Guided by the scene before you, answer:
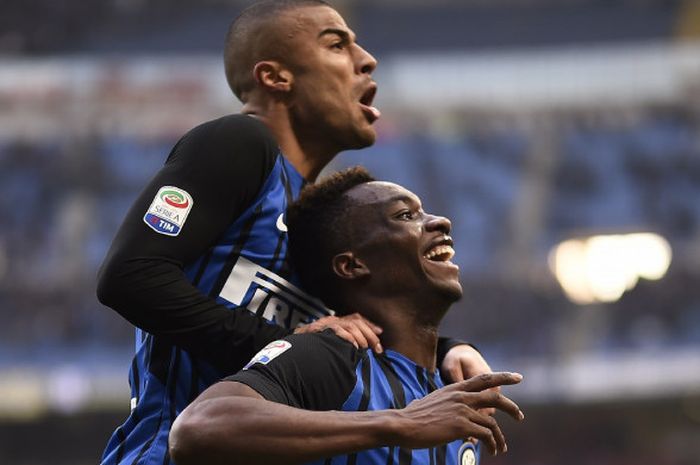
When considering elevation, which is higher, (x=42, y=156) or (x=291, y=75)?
(x=42, y=156)

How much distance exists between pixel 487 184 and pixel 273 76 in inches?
807

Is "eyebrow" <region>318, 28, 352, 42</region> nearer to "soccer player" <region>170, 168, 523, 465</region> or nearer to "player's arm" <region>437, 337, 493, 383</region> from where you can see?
"soccer player" <region>170, 168, 523, 465</region>

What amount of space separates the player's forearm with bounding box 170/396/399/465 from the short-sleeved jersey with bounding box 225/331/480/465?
10 cm

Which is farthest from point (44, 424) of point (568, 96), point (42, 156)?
point (568, 96)

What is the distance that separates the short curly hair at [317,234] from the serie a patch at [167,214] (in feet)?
1.56

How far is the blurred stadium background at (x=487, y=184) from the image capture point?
74.0ft

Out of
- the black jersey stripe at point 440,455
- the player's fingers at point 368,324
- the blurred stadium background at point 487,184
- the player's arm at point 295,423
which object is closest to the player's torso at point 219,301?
→ the player's fingers at point 368,324

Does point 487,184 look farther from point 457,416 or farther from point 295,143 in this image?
point 457,416

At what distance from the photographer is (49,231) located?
22.8 metres

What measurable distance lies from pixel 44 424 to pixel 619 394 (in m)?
11.2

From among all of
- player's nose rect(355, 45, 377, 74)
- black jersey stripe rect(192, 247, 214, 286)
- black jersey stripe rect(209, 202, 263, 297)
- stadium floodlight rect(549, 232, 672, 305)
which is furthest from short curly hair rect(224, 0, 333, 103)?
stadium floodlight rect(549, 232, 672, 305)

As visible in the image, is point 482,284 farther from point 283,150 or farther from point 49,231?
point 283,150

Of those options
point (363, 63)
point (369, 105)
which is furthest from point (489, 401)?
point (363, 63)

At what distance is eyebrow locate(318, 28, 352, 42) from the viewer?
4.34 m
